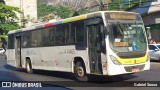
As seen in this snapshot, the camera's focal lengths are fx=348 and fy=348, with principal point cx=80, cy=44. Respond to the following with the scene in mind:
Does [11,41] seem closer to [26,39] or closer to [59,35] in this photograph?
[26,39]

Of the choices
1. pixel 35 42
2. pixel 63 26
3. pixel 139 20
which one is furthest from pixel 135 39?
pixel 35 42

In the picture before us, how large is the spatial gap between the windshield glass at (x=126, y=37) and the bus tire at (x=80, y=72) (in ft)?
6.63

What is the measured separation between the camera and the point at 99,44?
13211mm

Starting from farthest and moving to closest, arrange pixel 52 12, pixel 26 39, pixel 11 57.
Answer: pixel 52 12 < pixel 11 57 < pixel 26 39

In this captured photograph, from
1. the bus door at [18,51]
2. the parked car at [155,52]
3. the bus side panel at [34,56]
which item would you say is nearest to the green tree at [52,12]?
the parked car at [155,52]

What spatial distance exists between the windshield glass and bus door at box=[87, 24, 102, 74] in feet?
2.05

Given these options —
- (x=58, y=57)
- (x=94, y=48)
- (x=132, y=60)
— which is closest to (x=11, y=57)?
(x=58, y=57)

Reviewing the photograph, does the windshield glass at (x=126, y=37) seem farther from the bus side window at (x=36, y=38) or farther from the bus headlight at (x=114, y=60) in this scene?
the bus side window at (x=36, y=38)

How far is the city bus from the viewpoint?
12.8m

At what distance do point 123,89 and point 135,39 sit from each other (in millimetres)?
2658

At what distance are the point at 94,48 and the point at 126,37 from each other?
1301 mm

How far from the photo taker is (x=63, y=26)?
51.6ft

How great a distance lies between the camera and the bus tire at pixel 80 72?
46.3 ft

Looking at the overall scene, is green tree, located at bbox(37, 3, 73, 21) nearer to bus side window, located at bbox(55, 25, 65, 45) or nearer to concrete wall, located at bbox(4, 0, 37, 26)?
concrete wall, located at bbox(4, 0, 37, 26)
